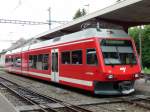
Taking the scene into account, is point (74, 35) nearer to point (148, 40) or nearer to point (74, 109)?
point (74, 109)

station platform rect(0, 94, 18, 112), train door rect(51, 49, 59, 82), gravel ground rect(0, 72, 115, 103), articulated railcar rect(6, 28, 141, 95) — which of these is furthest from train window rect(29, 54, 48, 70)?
station platform rect(0, 94, 18, 112)

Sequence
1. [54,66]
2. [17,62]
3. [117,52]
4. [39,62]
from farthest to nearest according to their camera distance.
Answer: [17,62]
[39,62]
[54,66]
[117,52]

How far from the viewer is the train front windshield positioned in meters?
14.7

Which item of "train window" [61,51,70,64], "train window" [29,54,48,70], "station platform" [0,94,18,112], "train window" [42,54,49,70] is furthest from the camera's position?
"train window" [29,54,48,70]

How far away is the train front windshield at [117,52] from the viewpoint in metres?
14.7

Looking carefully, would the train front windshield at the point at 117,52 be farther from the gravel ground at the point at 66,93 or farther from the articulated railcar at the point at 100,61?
the gravel ground at the point at 66,93

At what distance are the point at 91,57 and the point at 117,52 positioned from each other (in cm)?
118

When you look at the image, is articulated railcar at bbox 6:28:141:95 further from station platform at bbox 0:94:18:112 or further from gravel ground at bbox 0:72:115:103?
station platform at bbox 0:94:18:112

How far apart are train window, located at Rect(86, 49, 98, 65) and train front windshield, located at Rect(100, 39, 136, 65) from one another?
1.29 ft

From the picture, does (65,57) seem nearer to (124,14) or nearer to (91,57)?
(91,57)

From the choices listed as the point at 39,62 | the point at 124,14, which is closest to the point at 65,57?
the point at 124,14

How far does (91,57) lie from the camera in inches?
587

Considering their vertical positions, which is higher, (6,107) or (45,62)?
(45,62)

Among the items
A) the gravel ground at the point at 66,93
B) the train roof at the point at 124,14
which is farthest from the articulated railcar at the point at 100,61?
the train roof at the point at 124,14
